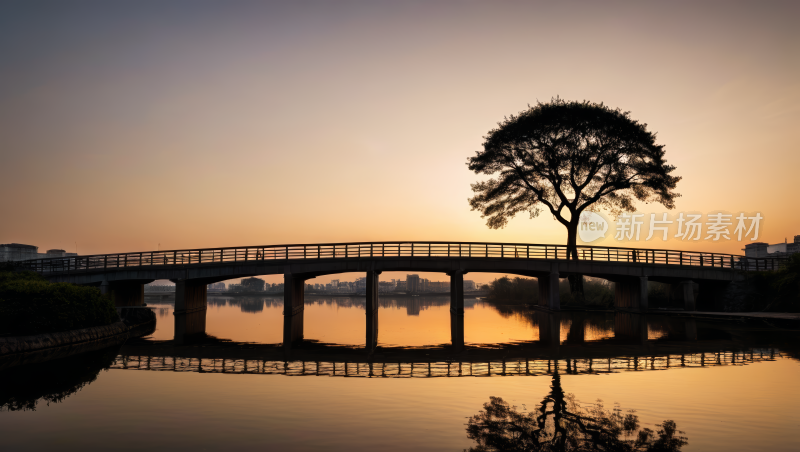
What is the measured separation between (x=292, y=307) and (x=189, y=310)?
9.94 m

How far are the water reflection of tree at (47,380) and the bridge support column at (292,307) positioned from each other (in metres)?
9.32

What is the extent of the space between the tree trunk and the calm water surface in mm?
21417

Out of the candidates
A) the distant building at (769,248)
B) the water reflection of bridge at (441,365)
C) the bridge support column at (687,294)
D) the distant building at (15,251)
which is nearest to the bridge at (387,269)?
the bridge support column at (687,294)

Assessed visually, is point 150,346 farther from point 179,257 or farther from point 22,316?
point 179,257

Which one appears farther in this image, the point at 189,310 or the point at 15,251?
the point at 15,251

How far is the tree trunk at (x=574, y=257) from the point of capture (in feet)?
139

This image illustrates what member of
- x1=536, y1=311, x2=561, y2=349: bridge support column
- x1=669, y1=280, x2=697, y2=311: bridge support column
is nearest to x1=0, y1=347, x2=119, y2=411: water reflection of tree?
x1=536, y1=311, x2=561, y2=349: bridge support column

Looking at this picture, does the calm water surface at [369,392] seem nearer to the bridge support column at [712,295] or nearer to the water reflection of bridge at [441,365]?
the water reflection of bridge at [441,365]

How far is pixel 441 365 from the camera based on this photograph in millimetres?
15289

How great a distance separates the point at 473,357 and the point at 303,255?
2369cm

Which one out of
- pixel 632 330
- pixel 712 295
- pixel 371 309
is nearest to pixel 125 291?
pixel 371 309

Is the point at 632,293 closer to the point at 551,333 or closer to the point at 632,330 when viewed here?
the point at 632,330

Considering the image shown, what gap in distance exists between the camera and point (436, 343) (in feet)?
71.9

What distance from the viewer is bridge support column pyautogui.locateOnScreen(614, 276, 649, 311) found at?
40.2 metres
